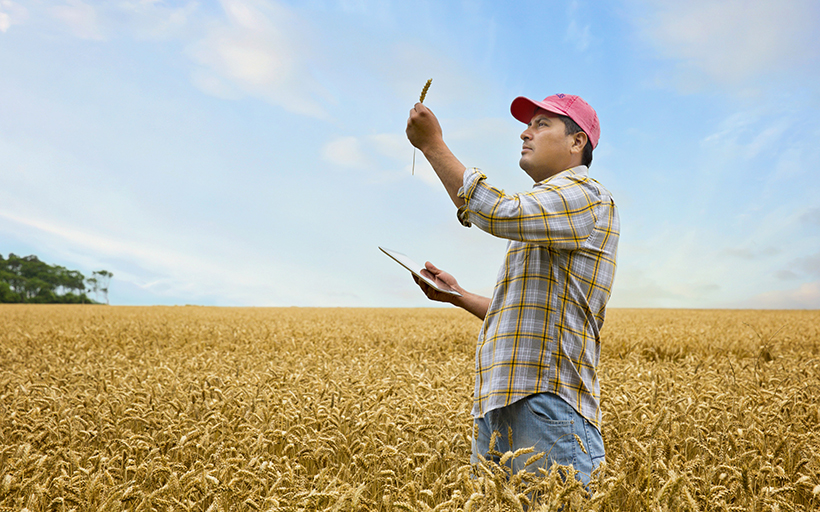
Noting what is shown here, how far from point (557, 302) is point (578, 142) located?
2.30ft

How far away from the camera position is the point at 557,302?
6.77 ft

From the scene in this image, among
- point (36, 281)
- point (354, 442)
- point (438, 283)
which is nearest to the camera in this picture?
point (438, 283)

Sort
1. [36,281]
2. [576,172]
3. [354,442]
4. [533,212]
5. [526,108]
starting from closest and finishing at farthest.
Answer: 1. [533,212]
2. [576,172]
3. [526,108]
4. [354,442]
5. [36,281]

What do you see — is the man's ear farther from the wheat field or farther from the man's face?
the wheat field

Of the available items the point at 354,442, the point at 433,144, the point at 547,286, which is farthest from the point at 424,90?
the point at 354,442

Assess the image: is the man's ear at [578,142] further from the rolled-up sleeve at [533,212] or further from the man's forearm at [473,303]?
the man's forearm at [473,303]

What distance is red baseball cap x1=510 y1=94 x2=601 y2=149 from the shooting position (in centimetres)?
216

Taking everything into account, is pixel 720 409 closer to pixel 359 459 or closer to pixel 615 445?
pixel 615 445

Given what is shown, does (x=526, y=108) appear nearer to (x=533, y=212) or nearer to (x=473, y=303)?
(x=533, y=212)

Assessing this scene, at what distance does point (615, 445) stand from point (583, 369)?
6.31 feet

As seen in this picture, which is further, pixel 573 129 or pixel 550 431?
pixel 573 129

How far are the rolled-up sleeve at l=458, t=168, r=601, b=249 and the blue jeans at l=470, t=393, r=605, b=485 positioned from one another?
0.64m

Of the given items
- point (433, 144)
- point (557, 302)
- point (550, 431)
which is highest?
point (433, 144)

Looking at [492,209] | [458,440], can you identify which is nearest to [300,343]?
[458,440]
